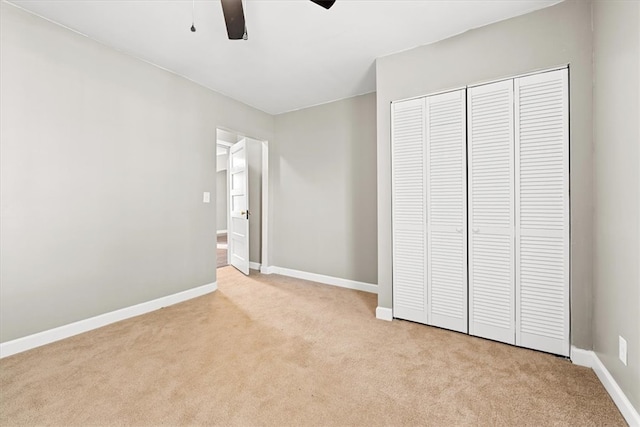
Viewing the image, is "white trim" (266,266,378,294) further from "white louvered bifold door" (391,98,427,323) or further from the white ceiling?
the white ceiling

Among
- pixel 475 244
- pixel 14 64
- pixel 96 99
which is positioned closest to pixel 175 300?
pixel 96 99

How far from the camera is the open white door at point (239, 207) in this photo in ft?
14.3

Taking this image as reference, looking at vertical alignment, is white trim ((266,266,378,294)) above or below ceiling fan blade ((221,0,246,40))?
below

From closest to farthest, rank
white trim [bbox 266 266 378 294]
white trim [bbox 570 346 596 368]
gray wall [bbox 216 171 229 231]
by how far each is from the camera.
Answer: white trim [bbox 570 346 596 368], white trim [bbox 266 266 378 294], gray wall [bbox 216 171 229 231]

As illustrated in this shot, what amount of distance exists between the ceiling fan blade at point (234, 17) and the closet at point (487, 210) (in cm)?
149

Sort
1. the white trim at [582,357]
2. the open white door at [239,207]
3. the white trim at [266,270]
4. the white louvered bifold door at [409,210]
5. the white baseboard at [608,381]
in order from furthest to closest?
the white trim at [266,270] → the open white door at [239,207] → the white louvered bifold door at [409,210] → the white trim at [582,357] → the white baseboard at [608,381]

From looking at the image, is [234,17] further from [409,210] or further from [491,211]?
[491,211]

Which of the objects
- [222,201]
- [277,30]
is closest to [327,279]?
[277,30]

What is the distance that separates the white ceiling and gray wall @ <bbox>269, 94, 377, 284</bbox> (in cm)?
74

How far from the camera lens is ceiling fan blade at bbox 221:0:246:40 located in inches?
63.4

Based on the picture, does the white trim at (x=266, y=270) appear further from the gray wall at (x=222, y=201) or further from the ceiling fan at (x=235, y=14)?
the gray wall at (x=222, y=201)

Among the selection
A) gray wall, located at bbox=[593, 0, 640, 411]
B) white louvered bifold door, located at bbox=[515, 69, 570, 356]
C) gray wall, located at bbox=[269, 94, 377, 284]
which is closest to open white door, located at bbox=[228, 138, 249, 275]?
gray wall, located at bbox=[269, 94, 377, 284]

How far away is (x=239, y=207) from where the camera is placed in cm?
464

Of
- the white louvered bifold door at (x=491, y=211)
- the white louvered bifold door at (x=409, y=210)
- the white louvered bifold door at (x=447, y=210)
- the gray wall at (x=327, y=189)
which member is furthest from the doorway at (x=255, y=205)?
the white louvered bifold door at (x=491, y=211)
